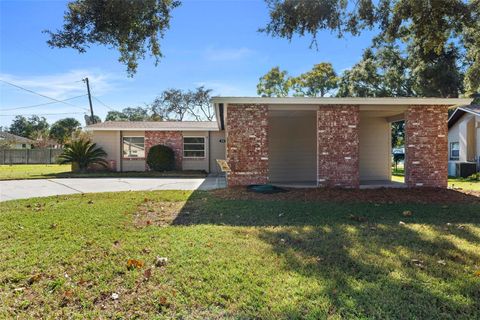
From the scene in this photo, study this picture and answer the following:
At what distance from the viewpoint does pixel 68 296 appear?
3039 millimetres

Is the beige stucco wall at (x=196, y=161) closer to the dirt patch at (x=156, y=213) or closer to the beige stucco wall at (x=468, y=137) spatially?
the dirt patch at (x=156, y=213)

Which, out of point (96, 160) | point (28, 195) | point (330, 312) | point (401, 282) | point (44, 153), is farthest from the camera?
point (44, 153)

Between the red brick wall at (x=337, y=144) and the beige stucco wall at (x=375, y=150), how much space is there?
3794 mm

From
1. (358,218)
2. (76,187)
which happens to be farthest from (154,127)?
(358,218)

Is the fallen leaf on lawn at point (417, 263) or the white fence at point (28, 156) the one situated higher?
the white fence at point (28, 156)

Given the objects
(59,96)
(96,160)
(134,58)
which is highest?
(59,96)

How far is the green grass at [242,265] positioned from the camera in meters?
2.85

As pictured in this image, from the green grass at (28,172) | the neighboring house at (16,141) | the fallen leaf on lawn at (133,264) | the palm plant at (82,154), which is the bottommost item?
the fallen leaf on lawn at (133,264)

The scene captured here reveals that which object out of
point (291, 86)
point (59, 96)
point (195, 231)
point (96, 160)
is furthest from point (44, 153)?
point (195, 231)

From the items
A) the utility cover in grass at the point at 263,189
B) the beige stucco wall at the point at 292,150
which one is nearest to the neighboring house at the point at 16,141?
the beige stucco wall at the point at 292,150

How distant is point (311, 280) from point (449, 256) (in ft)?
6.45

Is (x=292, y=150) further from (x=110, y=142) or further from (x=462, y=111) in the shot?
(x=462, y=111)

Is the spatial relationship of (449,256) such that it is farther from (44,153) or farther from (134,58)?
(44,153)

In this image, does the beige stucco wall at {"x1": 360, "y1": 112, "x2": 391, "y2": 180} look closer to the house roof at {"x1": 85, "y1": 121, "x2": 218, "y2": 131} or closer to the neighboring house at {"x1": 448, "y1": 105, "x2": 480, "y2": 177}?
the neighboring house at {"x1": 448, "y1": 105, "x2": 480, "y2": 177}
